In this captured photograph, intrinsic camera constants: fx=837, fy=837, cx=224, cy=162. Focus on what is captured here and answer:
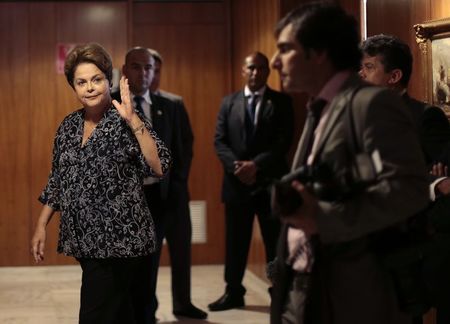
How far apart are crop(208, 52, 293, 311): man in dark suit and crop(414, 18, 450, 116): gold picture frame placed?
1.63 m

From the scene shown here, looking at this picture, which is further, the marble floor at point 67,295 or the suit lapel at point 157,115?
the marble floor at point 67,295

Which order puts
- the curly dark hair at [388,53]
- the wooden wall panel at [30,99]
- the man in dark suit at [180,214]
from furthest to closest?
the wooden wall panel at [30,99]
the man in dark suit at [180,214]
the curly dark hair at [388,53]

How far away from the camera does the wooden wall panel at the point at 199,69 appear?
7789 millimetres

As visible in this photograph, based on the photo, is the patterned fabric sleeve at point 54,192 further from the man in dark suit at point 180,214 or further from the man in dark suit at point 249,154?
the man in dark suit at point 249,154

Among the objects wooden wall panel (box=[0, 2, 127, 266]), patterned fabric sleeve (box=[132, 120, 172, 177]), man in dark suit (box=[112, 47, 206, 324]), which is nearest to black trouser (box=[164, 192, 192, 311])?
man in dark suit (box=[112, 47, 206, 324])

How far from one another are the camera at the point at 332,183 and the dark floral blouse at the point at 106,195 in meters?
1.41

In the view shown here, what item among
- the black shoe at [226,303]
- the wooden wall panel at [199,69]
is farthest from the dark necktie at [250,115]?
the wooden wall panel at [199,69]

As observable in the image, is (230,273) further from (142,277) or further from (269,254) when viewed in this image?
(142,277)

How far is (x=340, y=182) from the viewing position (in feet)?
6.11

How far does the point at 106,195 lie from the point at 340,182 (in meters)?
1.52

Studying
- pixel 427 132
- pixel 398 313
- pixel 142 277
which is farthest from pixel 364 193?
pixel 142 277

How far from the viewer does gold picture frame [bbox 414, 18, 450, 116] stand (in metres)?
3.97

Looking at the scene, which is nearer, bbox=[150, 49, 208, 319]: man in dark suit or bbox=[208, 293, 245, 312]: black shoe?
bbox=[150, 49, 208, 319]: man in dark suit

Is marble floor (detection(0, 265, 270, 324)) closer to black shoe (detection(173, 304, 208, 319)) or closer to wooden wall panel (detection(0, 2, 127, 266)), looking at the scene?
black shoe (detection(173, 304, 208, 319))
